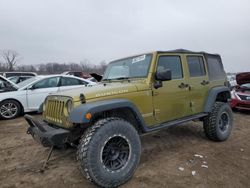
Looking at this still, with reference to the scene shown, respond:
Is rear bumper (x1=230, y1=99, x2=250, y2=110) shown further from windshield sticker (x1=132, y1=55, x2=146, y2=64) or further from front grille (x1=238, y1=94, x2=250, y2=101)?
windshield sticker (x1=132, y1=55, x2=146, y2=64)

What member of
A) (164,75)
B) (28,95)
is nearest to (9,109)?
(28,95)

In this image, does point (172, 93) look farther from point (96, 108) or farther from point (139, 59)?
point (96, 108)

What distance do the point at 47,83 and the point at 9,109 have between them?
1.54 metres

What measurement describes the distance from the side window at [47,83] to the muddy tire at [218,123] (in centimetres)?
563

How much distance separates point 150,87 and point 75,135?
1.42 meters

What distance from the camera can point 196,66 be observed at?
4828mm

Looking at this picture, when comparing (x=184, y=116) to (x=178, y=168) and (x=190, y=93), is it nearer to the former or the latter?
(x=190, y=93)

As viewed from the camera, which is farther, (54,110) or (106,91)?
(54,110)

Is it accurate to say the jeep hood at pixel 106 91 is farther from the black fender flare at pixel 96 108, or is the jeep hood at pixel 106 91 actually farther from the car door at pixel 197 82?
the car door at pixel 197 82

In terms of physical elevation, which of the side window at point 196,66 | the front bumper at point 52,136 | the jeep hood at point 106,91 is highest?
the side window at point 196,66

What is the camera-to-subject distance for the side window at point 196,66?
15.3ft

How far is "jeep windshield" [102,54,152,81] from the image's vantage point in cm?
398

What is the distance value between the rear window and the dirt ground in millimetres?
1465

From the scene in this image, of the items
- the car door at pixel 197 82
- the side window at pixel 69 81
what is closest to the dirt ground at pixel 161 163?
the car door at pixel 197 82
